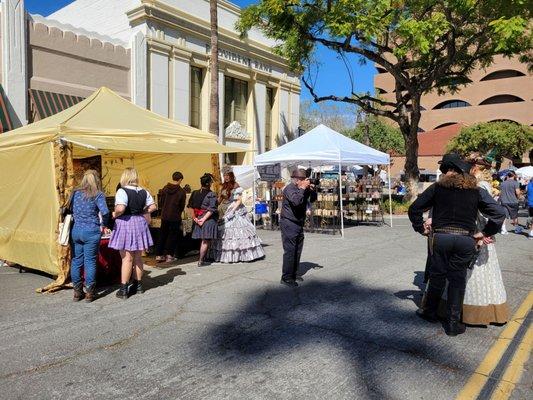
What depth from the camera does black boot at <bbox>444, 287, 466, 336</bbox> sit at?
4.46 meters

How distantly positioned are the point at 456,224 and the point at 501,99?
214 feet

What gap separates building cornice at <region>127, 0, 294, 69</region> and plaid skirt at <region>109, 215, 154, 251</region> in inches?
459

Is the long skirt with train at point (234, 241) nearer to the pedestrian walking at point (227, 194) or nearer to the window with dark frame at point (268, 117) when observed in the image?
the pedestrian walking at point (227, 194)

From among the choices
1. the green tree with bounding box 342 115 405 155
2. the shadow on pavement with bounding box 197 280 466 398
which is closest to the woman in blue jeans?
the shadow on pavement with bounding box 197 280 466 398

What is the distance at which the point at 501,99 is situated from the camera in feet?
198

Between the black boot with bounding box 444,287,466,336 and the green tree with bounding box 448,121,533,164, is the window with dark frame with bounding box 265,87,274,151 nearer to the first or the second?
the black boot with bounding box 444,287,466,336

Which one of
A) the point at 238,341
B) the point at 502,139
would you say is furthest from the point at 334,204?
the point at 502,139

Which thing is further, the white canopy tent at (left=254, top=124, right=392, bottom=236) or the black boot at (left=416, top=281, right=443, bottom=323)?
the white canopy tent at (left=254, top=124, right=392, bottom=236)

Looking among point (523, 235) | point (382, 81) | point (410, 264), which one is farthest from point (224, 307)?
point (382, 81)

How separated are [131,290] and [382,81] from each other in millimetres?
69260

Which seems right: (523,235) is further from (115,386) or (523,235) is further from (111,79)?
(111,79)

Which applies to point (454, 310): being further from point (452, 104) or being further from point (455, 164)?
point (452, 104)

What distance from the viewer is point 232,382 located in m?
3.53

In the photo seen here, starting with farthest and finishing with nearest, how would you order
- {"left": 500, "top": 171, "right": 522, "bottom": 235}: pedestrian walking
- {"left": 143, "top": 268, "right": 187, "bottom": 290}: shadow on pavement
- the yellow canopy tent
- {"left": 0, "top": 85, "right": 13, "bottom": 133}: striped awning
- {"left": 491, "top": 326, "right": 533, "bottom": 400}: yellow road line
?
{"left": 500, "top": 171, "right": 522, "bottom": 235}: pedestrian walking, {"left": 0, "top": 85, "right": 13, "bottom": 133}: striped awning, {"left": 143, "top": 268, "right": 187, "bottom": 290}: shadow on pavement, the yellow canopy tent, {"left": 491, "top": 326, "right": 533, "bottom": 400}: yellow road line
